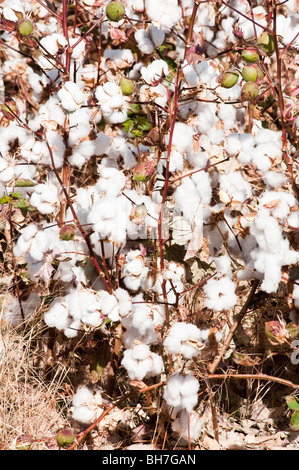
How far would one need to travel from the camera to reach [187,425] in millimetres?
1367

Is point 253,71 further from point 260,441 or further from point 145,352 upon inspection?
point 260,441

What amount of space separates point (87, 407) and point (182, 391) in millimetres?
236

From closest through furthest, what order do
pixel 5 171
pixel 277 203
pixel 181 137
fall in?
pixel 277 203
pixel 181 137
pixel 5 171

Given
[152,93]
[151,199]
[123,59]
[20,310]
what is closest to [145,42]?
[123,59]

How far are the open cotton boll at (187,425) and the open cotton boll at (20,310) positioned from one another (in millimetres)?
537

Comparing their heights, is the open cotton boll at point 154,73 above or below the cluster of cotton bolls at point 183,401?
above

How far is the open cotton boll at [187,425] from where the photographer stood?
4.50ft

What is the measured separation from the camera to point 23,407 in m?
1.50

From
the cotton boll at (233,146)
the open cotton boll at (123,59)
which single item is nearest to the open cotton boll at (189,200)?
the cotton boll at (233,146)

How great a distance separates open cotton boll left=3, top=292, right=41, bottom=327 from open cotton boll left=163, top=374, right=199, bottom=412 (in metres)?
0.54

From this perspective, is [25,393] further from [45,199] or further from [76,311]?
[45,199]

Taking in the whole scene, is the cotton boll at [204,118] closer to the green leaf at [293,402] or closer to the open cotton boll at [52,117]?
the open cotton boll at [52,117]

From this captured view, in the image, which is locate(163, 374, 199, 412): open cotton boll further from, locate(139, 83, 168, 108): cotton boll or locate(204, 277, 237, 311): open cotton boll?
locate(139, 83, 168, 108): cotton boll

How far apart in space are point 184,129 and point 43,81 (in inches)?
25.2
